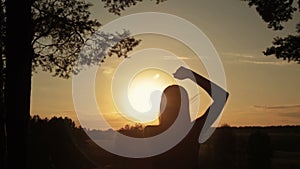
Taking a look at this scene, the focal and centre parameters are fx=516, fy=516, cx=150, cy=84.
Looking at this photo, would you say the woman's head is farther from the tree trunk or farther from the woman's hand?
the tree trunk

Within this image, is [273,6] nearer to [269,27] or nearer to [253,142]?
[269,27]

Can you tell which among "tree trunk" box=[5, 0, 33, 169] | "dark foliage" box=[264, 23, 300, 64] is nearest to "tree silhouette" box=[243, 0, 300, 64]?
"dark foliage" box=[264, 23, 300, 64]

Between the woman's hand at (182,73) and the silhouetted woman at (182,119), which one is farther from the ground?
the woman's hand at (182,73)

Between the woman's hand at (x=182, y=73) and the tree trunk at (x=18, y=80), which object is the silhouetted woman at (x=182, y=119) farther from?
the tree trunk at (x=18, y=80)

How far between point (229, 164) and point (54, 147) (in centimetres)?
1435

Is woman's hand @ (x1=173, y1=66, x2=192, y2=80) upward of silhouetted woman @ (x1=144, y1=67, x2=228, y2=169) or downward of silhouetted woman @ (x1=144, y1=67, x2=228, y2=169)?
upward

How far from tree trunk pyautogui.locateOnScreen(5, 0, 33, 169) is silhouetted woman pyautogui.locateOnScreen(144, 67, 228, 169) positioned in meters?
2.35

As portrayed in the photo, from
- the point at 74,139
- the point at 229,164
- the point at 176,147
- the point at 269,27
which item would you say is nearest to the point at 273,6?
the point at 269,27

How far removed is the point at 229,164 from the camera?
1286 inches

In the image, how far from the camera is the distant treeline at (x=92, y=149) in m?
21.5

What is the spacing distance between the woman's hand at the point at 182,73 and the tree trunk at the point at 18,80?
2952mm

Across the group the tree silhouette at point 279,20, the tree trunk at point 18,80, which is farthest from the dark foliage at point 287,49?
the tree trunk at point 18,80

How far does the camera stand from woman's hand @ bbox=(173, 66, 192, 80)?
5.83m

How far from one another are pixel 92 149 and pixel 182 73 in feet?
78.0
